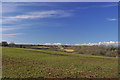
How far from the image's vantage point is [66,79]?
820 centimetres

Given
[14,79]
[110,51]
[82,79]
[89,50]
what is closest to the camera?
[14,79]

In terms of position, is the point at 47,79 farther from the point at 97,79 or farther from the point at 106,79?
the point at 106,79

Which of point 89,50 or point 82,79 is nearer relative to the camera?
point 82,79

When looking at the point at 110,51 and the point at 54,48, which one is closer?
the point at 110,51

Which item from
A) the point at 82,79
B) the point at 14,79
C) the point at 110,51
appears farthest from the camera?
the point at 110,51

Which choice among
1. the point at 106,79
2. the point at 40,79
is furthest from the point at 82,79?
the point at 40,79

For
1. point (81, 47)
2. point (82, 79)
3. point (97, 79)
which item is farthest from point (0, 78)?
point (81, 47)

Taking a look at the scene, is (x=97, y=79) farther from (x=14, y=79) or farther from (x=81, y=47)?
(x=81, y=47)

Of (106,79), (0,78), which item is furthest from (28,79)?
(106,79)

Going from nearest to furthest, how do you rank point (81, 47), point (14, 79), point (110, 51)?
point (14, 79) → point (110, 51) → point (81, 47)

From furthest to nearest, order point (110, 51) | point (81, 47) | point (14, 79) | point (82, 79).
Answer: point (81, 47)
point (110, 51)
point (82, 79)
point (14, 79)

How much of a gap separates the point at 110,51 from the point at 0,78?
51.0 m

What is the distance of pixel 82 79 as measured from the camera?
27.7ft

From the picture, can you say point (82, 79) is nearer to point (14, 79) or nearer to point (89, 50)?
point (14, 79)
